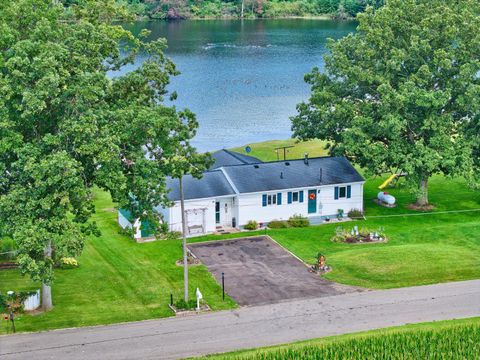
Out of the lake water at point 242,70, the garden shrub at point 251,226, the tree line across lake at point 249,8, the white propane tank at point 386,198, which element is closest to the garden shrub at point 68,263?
the garden shrub at point 251,226

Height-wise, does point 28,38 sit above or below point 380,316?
above

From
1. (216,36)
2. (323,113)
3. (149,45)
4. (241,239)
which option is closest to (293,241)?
(241,239)

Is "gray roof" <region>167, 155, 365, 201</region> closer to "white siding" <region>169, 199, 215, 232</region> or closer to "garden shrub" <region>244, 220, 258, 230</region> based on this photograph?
"white siding" <region>169, 199, 215, 232</region>

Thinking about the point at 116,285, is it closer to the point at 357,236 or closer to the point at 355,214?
the point at 357,236

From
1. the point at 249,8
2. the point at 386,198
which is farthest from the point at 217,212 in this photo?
the point at 249,8

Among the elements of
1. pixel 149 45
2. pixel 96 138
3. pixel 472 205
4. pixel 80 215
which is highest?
pixel 149 45

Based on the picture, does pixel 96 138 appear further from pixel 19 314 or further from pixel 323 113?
pixel 323 113

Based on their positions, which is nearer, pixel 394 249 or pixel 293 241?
pixel 394 249
